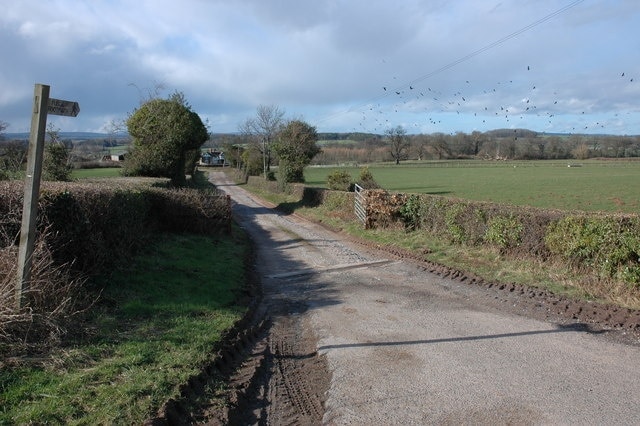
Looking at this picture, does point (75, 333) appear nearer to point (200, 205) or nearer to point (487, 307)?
point (487, 307)

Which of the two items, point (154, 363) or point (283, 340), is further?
point (283, 340)

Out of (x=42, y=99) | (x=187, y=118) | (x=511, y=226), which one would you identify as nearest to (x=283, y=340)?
(x=42, y=99)

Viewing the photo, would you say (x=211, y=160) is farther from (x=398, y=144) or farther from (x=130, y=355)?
(x=130, y=355)

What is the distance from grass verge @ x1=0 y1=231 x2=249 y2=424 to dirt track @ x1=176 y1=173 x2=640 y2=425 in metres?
0.56

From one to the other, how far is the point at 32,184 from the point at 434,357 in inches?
203

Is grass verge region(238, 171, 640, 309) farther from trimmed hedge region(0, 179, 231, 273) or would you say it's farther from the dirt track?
trimmed hedge region(0, 179, 231, 273)

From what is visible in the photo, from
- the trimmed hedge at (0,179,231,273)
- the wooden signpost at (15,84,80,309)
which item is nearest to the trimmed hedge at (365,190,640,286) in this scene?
the trimmed hedge at (0,179,231,273)

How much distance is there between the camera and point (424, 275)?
11.5 meters

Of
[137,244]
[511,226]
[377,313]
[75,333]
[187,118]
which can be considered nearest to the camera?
[75,333]

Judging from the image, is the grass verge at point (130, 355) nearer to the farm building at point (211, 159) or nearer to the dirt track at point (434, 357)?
the dirt track at point (434, 357)

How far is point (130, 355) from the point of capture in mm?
5336

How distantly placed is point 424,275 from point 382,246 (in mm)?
4403

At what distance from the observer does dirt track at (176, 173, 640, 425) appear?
15.4 ft

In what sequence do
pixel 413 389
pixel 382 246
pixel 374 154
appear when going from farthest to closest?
pixel 374 154 < pixel 382 246 < pixel 413 389
